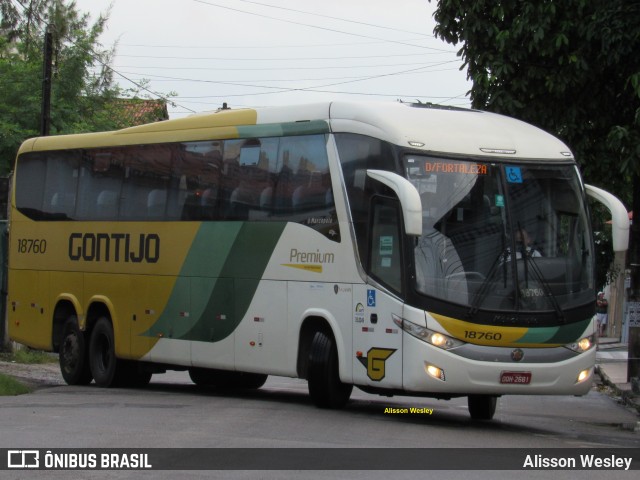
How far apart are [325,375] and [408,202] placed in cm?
297

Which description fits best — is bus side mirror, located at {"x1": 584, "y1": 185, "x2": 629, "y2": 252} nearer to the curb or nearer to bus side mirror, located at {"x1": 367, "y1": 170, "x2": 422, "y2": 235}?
bus side mirror, located at {"x1": 367, "y1": 170, "x2": 422, "y2": 235}

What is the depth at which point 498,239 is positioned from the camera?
1362 centimetres

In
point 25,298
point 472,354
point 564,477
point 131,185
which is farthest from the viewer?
point 25,298

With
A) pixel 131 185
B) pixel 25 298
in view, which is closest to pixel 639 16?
pixel 131 185

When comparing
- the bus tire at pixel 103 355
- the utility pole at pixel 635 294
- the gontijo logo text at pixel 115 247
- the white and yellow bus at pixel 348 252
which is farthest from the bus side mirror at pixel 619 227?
the bus tire at pixel 103 355

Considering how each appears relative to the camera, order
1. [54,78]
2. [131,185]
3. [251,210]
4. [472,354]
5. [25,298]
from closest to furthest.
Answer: [472,354] < [251,210] < [131,185] < [25,298] < [54,78]

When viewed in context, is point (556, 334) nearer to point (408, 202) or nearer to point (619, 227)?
point (619, 227)

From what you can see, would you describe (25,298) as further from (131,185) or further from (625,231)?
(625,231)

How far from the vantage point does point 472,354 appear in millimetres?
13281

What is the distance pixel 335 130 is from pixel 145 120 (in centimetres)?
3262

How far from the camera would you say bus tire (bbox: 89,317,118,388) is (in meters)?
19.0

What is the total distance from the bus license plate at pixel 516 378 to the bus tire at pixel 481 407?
5.95 feet

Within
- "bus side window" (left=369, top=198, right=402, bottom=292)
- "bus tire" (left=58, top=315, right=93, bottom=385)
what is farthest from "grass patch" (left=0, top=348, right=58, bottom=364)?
"bus side window" (left=369, top=198, right=402, bottom=292)

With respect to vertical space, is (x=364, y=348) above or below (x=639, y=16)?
below
